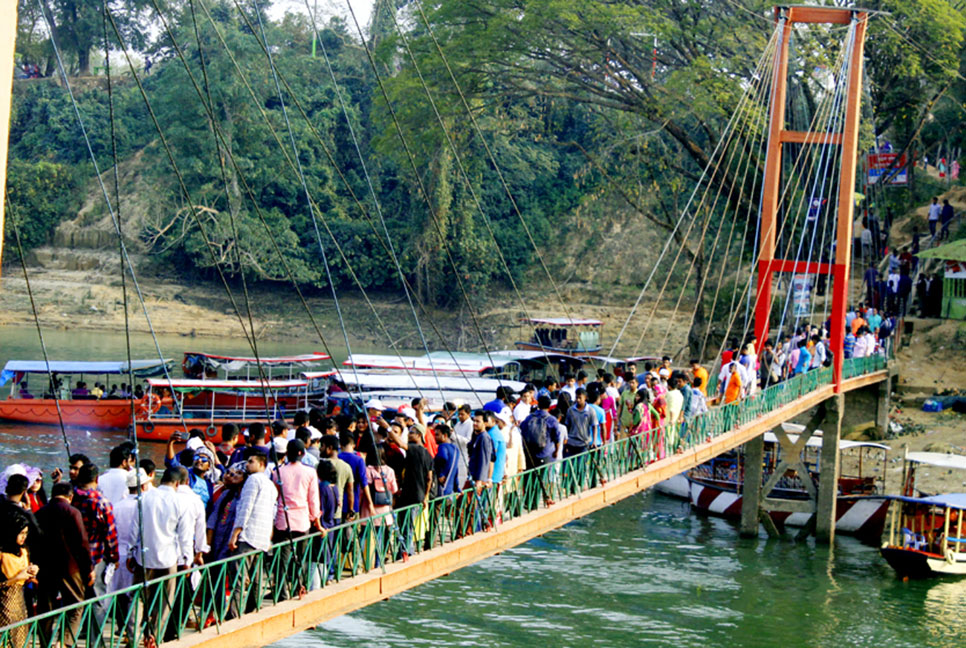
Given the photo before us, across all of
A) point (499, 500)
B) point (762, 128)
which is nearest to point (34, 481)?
point (499, 500)

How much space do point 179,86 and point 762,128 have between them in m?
27.2

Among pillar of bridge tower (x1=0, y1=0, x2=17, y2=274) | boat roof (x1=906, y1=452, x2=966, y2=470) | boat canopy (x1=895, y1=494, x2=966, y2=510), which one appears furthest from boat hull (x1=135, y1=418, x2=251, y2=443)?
pillar of bridge tower (x1=0, y1=0, x2=17, y2=274)

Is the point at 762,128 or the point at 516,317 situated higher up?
the point at 762,128

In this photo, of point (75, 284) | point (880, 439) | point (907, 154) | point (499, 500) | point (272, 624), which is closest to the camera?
point (272, 624)

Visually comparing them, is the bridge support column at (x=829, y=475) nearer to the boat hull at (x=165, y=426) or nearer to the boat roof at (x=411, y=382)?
the boat roof at (x=411, y=382)

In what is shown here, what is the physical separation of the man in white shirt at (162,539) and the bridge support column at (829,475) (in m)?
17.1

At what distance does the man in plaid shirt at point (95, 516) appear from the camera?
26.4 ft

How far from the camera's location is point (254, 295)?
175 feet

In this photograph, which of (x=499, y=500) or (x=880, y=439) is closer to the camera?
(x=499, y=500)

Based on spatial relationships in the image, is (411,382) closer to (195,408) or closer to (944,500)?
(195,408)

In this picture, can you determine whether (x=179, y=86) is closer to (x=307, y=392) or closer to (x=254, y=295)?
(x=254, y=295)

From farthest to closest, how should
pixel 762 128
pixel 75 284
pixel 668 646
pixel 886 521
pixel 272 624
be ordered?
pixel 75 284, pixel 762 128, pixel 886 521, pixel 668 646, pixel 272 624

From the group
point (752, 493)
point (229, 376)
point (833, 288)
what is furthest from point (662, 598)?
point (229, 376)

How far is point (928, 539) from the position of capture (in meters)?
20.5
